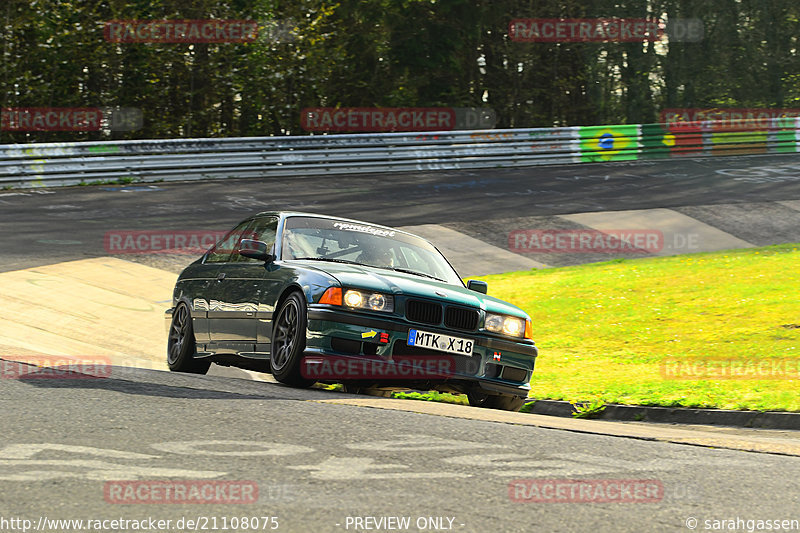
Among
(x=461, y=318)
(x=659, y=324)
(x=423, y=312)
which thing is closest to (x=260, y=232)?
(x=423, y=312)

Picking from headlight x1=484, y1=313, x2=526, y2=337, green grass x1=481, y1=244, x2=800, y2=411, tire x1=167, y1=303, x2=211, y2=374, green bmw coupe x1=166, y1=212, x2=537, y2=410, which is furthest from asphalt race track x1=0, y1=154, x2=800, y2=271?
headlight x1=484, y1=313, x2=526, y2=337

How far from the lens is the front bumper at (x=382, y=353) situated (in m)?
7.84

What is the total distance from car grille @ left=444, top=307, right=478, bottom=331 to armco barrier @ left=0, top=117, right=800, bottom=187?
18.0 m

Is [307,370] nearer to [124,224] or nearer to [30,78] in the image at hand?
[124,224]

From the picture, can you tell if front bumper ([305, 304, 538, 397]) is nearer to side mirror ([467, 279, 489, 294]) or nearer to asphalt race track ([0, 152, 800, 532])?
asphalt race track ([0, 152, 800, 532])

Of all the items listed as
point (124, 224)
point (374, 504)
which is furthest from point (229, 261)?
point (124, 224)

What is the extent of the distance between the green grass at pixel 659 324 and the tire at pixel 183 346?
3.18 m

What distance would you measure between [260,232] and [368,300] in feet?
6.61

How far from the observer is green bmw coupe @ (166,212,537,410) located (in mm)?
7898

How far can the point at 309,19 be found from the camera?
32.9 metres

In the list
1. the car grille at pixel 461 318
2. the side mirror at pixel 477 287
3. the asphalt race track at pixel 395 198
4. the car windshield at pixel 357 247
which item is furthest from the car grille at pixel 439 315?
the asphalt race track at pixel 395 198

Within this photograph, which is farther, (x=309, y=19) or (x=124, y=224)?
(x=309, y=19)

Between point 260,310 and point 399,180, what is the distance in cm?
1924

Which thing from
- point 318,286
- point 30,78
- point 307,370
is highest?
point 30,78
